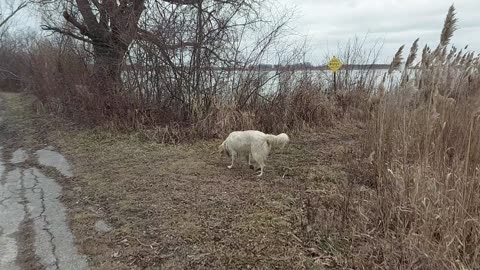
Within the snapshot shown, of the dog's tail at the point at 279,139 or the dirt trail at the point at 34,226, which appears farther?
the dog's tail at the point at 279,139

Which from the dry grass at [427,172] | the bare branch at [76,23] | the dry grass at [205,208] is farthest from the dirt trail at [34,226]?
the bare branch at [76,23]

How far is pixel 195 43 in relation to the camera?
9352mm

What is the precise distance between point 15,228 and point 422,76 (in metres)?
5.50

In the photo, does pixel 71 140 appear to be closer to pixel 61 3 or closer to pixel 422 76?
pixel 61 3

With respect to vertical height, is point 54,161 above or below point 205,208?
below

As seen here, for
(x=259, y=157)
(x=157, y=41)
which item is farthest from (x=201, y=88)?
(x=259, y=157)

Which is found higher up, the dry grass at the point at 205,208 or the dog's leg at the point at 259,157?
the dog's leg at the point at 259,157

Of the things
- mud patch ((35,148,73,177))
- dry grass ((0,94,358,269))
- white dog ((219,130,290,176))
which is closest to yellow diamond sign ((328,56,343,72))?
dry grass ((0,94,358,269))

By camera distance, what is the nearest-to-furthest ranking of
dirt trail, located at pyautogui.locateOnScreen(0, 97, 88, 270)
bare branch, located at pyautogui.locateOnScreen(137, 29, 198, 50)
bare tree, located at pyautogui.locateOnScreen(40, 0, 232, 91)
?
dirt trail, located at pyautogui.locateOnScreen(0, 97, 88, 270) < bare branch, located at pyautogui.locateOnScreen(137, 29, 198, 50) < bare tree, located at pyautogui.locateOnScreen(40, 0, 232, 91)

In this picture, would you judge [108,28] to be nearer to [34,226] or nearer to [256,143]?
[256,143]

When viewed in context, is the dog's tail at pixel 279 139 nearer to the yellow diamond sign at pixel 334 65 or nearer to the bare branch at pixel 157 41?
the bare branch at pixel 157 41

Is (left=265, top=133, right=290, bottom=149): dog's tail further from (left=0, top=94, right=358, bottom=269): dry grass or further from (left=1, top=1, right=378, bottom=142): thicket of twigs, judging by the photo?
(left=1, top=1, right=378, bottom=142): thicket of twigs

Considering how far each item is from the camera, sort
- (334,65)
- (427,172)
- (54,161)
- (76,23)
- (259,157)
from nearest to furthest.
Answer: (427,172)
(259,157)
(54,161)
(76,23)
(334,65)

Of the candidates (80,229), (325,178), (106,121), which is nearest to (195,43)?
(106,121)
